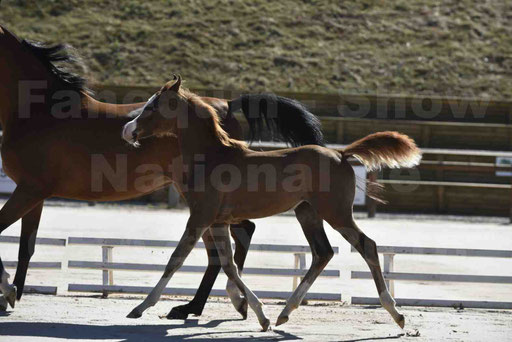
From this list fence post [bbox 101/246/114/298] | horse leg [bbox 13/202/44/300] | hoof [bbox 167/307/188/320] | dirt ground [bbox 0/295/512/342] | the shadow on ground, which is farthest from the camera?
fence post [bbox 101/246/114/298]

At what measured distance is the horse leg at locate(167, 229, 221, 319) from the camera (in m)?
7.66

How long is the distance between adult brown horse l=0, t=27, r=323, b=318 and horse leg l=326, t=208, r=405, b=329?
3.93 feet

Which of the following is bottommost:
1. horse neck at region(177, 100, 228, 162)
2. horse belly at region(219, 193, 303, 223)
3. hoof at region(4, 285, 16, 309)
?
hoof at region(4, 285, 16, 309)

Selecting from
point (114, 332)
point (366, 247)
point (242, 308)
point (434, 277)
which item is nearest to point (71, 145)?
point (114, 332)

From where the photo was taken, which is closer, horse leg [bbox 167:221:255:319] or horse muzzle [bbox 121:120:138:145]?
horse muzzle [bbox 121:120:138:145]

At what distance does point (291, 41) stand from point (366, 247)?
21.8 metres

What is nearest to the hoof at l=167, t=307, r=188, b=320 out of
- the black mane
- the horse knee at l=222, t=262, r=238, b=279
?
the horse knee at l=222, t=262, r=238, b=279

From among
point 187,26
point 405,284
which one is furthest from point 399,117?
point 405,284

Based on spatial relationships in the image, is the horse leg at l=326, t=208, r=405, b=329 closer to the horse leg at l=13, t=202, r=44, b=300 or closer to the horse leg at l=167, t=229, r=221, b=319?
the horse leg at l=167, t=229, r=221, b=319

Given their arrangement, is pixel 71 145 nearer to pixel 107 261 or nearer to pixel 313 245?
pixel 107 261

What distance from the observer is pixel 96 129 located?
800 cm

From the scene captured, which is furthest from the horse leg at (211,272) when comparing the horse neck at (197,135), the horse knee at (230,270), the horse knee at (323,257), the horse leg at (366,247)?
the horse leg at (366,247)

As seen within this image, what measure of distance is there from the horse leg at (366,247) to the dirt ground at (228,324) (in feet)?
0.72

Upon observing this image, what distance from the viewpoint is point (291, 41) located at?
2809 cm
